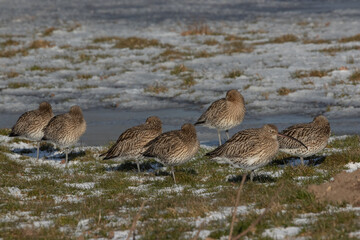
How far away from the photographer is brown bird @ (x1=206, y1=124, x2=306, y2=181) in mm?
11906

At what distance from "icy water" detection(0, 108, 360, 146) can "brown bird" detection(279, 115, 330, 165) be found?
4.47 meters

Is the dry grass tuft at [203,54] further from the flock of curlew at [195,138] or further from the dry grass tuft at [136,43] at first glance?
the flock of curlew at [195,138]

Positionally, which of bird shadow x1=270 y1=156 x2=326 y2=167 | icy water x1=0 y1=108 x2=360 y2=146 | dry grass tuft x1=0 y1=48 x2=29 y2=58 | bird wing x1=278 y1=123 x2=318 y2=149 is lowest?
icy water x1=0 y1=108 x2=360 y2=146

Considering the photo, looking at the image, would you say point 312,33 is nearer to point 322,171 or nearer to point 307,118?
point 307,118

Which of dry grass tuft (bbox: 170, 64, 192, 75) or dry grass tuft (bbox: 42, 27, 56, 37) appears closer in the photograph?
dry grass tuft (bbox: 170, 64, 192, 75)

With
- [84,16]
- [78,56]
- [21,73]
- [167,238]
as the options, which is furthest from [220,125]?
[84,16]

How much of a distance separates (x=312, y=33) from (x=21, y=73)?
18.6 m

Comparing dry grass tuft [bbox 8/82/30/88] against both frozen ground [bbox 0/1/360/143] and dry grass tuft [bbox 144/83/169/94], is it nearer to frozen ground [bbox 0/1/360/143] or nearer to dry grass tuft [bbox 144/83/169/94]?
frozen ground [bbox 0/1/360/143]

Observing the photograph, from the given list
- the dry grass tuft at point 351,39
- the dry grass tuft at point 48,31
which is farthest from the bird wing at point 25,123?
the dry grass tuft at point 48,31

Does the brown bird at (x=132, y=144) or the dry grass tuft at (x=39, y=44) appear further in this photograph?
the dry grass tuft at (x=39, y=44)

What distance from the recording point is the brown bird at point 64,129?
1559 centimetres

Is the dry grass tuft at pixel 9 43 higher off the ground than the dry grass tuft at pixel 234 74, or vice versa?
the dry grass tuft at pixel 9 43

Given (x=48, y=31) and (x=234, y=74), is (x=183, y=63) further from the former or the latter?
(x=48, y=31)

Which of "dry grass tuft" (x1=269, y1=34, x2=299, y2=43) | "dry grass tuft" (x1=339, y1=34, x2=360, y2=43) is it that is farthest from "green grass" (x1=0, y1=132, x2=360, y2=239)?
"dry grass tuft" (x1=269, y1=34, x2=299, y2=43)
